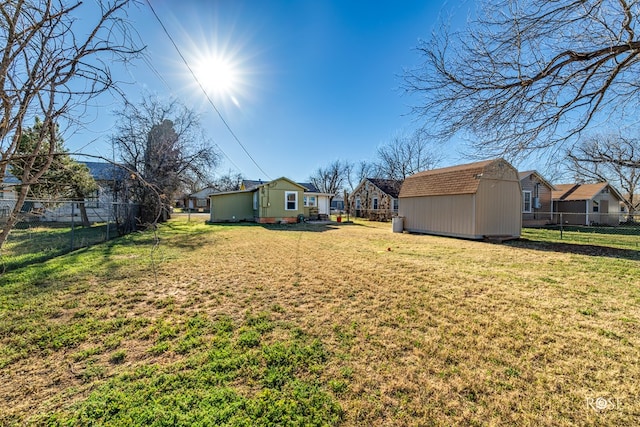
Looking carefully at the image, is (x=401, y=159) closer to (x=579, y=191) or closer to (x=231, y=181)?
(x=579, y=191)

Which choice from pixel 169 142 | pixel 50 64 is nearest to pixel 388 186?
pixel 169 142

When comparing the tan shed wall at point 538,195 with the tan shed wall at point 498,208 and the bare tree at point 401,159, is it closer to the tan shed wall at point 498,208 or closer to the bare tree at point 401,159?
the tan shed wall at point 498,208

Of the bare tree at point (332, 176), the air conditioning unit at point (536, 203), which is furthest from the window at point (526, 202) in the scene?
the bare tree at point (332, 176)

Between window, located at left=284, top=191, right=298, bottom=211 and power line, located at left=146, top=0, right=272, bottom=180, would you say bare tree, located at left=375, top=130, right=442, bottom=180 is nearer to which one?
window, located at left=284, top=191, right=298, bottom=211

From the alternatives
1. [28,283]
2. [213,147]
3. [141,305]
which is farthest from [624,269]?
[213,147]

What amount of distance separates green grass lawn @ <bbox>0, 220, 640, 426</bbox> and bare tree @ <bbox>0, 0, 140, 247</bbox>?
3.03 feet

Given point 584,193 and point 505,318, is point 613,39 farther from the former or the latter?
point 584,193

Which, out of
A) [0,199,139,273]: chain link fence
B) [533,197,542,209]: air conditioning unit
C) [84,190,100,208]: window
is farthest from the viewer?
[533,197,542,209]: air conditioning unit

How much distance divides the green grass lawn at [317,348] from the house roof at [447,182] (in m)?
6.27

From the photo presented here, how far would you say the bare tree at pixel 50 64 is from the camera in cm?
138

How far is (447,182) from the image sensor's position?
12.4 m

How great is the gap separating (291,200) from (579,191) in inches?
891

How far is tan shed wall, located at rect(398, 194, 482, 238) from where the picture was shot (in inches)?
444

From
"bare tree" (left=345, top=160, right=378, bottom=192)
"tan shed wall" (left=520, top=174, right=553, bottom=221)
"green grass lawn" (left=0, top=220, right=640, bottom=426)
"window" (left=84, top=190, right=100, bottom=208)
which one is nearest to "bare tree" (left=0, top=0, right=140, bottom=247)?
"green grass lawn" (left=0, top=220, right=640, bottom=426)
